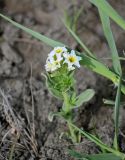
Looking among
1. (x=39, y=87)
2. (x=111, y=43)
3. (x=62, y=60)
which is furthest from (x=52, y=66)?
(x=39, y=87)

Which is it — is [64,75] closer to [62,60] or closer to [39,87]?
[62,60]

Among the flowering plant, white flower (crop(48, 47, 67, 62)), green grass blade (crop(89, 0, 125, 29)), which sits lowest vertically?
the flowering plant

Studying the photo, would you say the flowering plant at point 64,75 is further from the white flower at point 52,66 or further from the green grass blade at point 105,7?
the green grass blade at point 105,7

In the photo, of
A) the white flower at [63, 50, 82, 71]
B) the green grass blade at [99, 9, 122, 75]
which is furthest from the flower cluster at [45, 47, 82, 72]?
the green grass blade at [99, 9, 122, 75]

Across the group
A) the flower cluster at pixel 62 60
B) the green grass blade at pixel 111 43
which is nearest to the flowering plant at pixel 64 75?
the flower cluster at pixel 62 60

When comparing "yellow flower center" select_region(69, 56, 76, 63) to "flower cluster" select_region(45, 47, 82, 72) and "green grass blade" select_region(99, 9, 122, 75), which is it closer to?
"flower cluster" select_region(45, 47, 82, 72)

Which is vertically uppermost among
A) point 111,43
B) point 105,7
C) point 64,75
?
point 105,7
